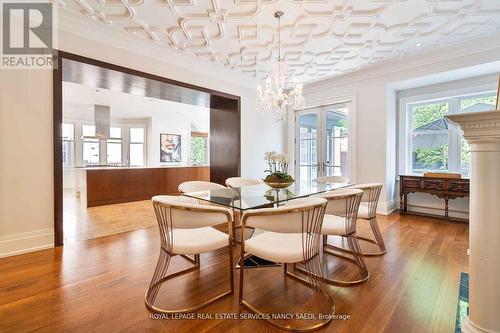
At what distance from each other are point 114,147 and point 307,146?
23.7 feet

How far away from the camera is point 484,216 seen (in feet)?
4.09

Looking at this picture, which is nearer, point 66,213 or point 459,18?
point 459,18

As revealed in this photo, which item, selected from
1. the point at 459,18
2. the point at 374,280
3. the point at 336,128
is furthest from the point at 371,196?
the point at 336,128

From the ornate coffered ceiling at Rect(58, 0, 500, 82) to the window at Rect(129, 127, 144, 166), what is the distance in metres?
6.30

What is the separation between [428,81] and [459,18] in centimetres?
154

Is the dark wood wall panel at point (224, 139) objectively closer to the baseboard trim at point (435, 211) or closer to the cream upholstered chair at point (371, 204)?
the cream upholstered chair at point (371, 204)

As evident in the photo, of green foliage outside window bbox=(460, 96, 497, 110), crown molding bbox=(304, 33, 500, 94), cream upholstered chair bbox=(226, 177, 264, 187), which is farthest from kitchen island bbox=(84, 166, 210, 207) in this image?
green foliage outside window bbox=(460, 96, 497, 110)

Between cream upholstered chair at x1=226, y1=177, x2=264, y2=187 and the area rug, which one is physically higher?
cream upholstered chair at x1=226, y1=177, x2=264, y2=187

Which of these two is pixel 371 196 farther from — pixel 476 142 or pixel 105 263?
pixel 105 263

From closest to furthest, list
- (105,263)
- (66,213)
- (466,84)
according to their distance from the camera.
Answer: (105,263) < (466,84) < (66,213)

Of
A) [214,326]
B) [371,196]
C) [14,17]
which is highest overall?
[14,17]

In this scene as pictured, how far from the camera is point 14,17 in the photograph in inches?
104

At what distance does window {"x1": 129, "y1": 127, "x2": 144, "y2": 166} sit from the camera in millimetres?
9062

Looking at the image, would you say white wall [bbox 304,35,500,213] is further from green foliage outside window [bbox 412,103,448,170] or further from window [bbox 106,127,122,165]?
window [bbox 106,127,122,165]
